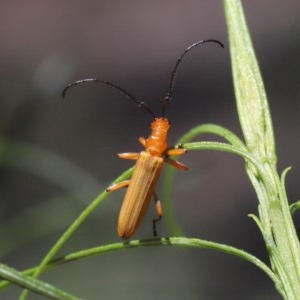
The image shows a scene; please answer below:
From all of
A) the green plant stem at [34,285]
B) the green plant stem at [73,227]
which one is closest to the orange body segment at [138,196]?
the green plant stem at [73,227]

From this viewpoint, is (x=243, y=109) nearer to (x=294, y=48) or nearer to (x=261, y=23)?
(x=294, y=48)

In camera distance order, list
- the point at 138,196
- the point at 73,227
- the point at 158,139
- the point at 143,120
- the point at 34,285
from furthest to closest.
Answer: the point at 143,120 < the point at 158,139 < the point at 138,196 < the point at 73,227 < the point at 34,285

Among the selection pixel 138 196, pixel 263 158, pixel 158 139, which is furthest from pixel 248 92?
pixel 158 139

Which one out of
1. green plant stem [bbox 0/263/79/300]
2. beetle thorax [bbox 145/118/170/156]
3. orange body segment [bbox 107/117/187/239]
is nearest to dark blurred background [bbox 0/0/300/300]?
beetle thorax [bbox 145/118/170/156]

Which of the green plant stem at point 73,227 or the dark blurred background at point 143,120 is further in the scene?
the dark blurred background at point 143,120

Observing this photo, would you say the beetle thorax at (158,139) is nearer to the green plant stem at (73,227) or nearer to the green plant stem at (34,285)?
the green plant stem at (73,227)

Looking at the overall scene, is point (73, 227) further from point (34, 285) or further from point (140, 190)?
point (140, 190)
